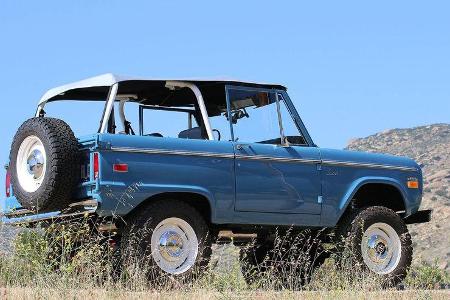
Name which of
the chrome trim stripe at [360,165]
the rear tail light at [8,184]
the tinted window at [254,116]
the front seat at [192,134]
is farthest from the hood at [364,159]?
the rear tail light at [8,184]

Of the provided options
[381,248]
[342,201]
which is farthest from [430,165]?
[342,201]

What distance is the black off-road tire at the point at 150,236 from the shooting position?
332 inches

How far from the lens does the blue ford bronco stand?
846cm

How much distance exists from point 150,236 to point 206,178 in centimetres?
85

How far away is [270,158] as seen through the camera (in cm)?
955

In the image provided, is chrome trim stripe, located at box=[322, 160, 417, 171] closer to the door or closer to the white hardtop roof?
the door

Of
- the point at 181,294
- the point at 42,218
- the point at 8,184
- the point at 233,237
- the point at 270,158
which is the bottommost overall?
the point at 181,294

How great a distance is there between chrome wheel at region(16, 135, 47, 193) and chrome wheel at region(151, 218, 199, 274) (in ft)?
4.11

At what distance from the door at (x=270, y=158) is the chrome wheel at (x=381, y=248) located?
94cm

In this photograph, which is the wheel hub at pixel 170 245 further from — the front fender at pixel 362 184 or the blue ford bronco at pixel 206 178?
the front fender at pixel 362 184

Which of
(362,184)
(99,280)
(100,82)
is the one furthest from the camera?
(362,184)

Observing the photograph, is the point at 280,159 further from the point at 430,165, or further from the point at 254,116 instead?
the point at 430,165

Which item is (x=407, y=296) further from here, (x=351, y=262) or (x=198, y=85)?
(x=198, y=85)

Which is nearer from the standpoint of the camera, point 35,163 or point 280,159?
point 35,163
